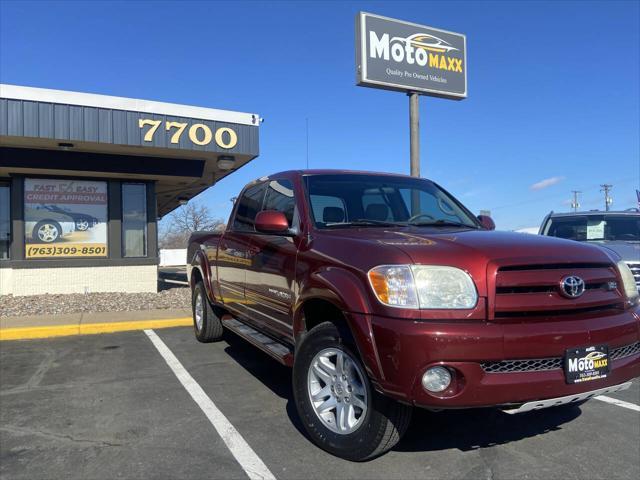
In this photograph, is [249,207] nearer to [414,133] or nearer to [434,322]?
[434,322]

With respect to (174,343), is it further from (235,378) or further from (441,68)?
(441,68)

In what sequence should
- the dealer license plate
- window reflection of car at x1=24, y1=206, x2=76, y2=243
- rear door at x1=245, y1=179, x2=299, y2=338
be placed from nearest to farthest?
the dealer license plate
rear door at x1=245, y1=179, x2=299, y2=338
window reflection of car at x1=24, y1=206, x2=76, y2=243

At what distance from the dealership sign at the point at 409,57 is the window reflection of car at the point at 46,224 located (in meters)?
7.62

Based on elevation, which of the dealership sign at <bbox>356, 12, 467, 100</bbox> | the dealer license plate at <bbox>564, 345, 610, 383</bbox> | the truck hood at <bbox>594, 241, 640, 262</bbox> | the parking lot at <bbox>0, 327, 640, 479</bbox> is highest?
the dealership sign at <bbox>356, 12, 467, 100</bbox>

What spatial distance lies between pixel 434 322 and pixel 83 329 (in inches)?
281

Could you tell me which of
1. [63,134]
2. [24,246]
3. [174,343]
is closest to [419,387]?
[174,343]

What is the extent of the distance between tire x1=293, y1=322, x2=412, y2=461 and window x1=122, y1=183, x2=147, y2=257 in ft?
33.0

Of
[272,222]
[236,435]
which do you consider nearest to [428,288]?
[272,222]

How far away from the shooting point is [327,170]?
15.5ft

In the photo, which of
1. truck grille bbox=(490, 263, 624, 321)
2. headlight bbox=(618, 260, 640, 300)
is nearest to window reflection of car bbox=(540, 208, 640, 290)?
headlight bbox=(618, 260, 640, 300)

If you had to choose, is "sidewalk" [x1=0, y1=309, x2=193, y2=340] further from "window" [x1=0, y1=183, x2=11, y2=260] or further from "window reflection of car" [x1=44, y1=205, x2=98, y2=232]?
"window" [x1=0, y1=183, x2=11, y2=260]

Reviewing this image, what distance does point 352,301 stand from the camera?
10.3ft

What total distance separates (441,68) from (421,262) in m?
9.43

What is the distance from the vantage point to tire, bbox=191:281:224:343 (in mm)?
6891
